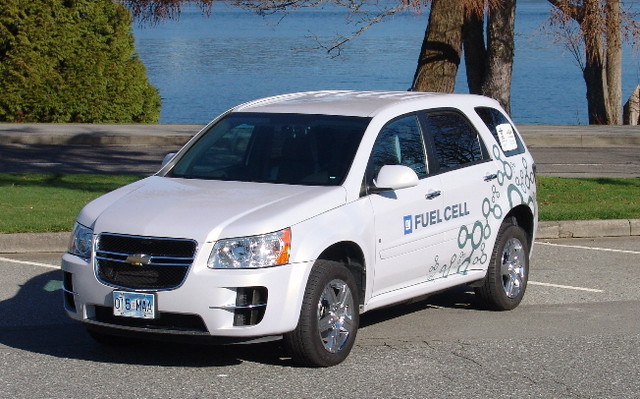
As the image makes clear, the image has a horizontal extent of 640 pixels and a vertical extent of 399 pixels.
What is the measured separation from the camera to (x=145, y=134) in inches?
977

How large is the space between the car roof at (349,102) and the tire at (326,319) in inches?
54.7

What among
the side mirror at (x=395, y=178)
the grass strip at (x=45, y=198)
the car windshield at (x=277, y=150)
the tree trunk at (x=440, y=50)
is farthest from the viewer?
the tree trunk at (x=440, y=50)

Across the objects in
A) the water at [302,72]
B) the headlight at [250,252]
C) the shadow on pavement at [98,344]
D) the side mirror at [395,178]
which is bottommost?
the water at [302,72]

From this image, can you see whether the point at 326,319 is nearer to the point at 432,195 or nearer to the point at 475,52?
the point at 432,195

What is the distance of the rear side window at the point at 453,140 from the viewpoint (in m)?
8.47

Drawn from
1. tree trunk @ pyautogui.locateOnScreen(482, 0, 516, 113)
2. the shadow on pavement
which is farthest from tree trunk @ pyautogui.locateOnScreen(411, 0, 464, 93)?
the shadow on pavement

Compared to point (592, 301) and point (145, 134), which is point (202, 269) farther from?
point (145, 134)

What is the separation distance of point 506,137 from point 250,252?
3278 millimetres

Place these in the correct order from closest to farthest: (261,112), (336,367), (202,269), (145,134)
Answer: (202,269)
(336,367)
(261,112)
(145,134)

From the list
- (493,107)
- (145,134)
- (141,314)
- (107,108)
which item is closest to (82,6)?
(107,108)

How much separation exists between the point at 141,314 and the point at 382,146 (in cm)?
214

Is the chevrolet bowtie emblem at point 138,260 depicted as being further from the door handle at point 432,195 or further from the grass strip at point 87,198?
the grass strip at point 87,198

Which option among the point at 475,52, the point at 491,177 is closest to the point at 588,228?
the point at 491,177

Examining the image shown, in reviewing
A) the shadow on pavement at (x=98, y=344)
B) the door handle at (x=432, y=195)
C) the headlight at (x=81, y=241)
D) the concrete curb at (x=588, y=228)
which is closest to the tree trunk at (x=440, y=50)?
the concrete curb at (x=588, y=228)
